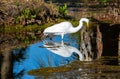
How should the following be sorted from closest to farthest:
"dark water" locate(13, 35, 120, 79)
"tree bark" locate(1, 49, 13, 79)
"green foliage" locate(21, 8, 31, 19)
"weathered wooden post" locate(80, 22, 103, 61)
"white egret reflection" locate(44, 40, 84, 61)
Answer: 1. "dark water" locate(13, 35, 120, 79)
2. "tree bark" locate(1, 49, 13, 79)
3. "weathered wooden post" locate(80, 22, 103, 61)
4. "white egret reflection" locate(44, 40, 84, 61)
5. "green foliage" locate(21, 8, 31, 19)

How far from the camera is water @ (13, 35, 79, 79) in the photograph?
12746 mm

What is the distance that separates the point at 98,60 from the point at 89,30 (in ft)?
28.2

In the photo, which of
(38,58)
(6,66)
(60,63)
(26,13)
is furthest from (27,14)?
(6,66)

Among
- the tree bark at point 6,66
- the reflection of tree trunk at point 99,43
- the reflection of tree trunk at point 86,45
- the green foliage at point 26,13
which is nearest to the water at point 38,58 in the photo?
the tree bark at point 6,66

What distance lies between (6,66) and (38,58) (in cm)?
165

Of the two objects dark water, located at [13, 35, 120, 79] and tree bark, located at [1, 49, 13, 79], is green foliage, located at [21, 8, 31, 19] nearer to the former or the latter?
dark water, located at [13, 35, 120, 79]

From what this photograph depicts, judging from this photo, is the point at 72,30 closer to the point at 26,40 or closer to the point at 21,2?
the point at 26,40

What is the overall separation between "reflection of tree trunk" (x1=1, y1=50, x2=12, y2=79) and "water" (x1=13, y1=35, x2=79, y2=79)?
0.49 feet

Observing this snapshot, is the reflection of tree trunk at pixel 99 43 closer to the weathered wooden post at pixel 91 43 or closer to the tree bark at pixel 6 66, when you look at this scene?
the weathered wooden post at pixel 91 43

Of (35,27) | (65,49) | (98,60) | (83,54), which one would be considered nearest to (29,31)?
(35,27)

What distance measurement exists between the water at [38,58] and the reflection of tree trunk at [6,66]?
15 centimetres

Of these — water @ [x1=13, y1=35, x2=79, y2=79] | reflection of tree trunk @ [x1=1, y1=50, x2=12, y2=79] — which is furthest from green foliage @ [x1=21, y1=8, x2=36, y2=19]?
reflection of tree trunk @ [x1=1, y1=50, x2=12, y2=79]

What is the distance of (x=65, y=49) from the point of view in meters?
16.2

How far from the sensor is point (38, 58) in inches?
574
